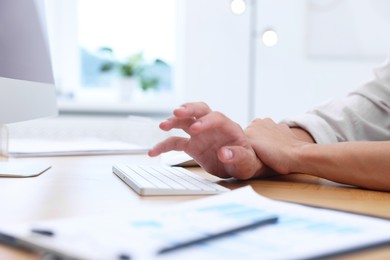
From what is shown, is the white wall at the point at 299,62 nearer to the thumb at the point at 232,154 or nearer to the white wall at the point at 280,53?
the white wall at the point at 280,53

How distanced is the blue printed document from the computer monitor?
1.67 feet

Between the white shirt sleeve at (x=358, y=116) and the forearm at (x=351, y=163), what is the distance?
0.84 feet

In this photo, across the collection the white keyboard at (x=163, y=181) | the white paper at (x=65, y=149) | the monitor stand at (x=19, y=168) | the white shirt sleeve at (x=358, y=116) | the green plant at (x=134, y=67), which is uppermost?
the green plant at (x=134, y=67)

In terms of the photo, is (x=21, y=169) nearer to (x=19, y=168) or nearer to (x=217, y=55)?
(x=19, y=168)

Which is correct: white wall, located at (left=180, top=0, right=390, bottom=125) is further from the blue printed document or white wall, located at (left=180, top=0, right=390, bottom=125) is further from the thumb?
the blue printed document

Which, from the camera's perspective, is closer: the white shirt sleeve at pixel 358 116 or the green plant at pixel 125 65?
the white shirt sleeve at pixel 358 116

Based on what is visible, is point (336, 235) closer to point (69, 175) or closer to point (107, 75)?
point (69, 175)

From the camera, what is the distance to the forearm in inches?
33.1

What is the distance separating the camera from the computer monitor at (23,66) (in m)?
0.97

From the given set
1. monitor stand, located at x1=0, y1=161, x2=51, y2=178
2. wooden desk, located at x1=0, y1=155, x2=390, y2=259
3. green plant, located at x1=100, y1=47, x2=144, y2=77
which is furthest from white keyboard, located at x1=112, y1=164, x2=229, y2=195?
green plant, located at x1=100, y1=47, x2=144, y2=77

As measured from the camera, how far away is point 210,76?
2.96 m

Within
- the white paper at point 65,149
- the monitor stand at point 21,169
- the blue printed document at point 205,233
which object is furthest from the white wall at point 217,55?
the blue printed document at point 205,233

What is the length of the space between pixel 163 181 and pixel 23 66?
1.31 ft

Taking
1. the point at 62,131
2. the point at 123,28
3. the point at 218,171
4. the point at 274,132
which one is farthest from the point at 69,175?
the point at 123,28
